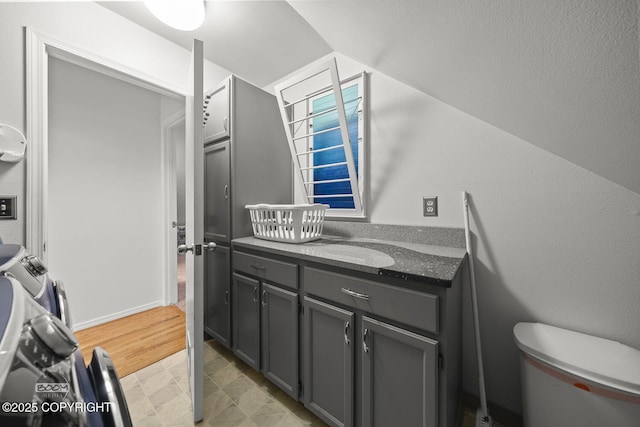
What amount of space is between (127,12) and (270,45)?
995 mm

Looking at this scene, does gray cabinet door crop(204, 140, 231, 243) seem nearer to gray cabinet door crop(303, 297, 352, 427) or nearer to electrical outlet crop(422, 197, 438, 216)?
gray cabinet door crop(303, 297, 352, 427)

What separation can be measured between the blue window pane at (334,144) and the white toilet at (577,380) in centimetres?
131

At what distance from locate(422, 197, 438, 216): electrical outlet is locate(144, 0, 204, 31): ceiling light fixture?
1.84 m

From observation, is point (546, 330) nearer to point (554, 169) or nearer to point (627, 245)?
point (627, 245)

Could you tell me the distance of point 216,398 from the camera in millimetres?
1482

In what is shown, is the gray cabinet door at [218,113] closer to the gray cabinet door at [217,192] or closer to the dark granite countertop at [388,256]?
the gray cabinet door at [217,192]

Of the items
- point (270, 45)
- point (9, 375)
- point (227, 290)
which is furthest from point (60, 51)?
point (9, 375)

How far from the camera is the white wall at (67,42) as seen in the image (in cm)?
131

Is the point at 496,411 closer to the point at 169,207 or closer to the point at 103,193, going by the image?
the point at 169,207

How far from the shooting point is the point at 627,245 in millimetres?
1068

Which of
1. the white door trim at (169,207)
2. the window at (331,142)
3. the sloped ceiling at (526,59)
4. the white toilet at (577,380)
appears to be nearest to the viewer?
the sloped ceiling at (526,59)

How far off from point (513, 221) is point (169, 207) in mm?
3163

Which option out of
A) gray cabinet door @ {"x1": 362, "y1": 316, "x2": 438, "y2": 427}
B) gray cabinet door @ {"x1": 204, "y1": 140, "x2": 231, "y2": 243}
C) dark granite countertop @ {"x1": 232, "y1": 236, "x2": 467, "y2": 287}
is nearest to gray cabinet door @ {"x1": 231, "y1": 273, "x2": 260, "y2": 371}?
dark granite countertop @ {"x1": 232, "y1": 236, "x2": 467, "y2": 287}

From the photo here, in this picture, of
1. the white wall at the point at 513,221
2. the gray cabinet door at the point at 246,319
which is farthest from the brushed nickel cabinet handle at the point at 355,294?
the white wall at the point at 513,221
